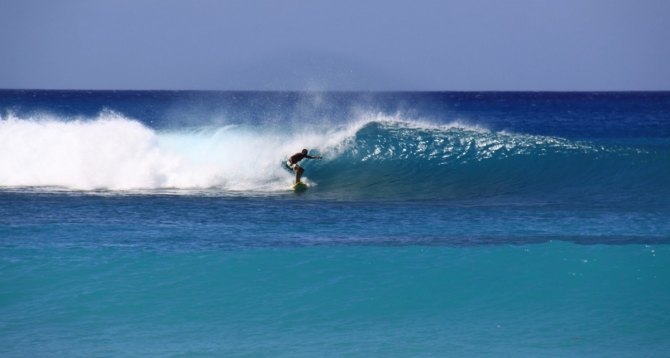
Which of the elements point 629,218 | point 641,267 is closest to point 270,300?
point 641,267

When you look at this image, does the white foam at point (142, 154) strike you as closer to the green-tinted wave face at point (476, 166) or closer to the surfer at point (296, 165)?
the surfer at point (296, 165)

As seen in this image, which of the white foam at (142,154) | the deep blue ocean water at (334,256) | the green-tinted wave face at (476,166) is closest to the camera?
the deep blue ocean water at (334,256)

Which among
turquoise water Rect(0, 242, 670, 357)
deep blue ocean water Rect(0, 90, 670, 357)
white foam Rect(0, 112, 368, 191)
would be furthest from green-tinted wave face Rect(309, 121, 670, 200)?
turquoise water Rect(0, 242, 670, 357)

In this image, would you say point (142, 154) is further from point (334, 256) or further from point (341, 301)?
point (341, 301)

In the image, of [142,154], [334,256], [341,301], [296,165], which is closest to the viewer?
[341,301]

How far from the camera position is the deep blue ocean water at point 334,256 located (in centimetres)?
750

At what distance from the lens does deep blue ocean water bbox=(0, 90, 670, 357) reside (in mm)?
7504

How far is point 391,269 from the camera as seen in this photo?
9.32m

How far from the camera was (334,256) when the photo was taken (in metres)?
9.78

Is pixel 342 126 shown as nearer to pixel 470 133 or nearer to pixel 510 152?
pixel 470 133

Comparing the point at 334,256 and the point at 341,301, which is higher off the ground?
the point at 334,256

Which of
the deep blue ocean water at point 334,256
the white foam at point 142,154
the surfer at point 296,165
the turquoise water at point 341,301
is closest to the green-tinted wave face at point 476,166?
the deep blue ocean water at point 334,256

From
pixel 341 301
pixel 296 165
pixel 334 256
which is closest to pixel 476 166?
pixel 296 165

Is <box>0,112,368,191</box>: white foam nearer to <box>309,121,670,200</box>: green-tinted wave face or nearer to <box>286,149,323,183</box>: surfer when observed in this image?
<box>286,149,323,183</box>: surfer
